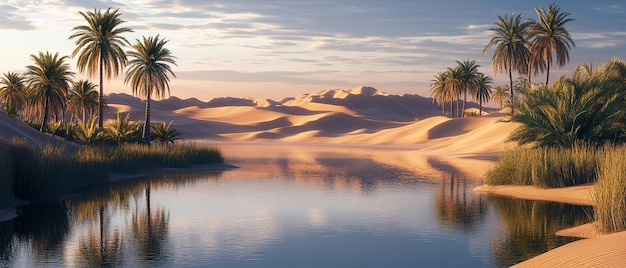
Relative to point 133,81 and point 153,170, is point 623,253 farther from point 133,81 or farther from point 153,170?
point 133,81

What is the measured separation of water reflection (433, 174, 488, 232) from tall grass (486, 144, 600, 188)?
2046 mm

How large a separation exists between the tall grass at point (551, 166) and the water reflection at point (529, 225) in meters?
2.25

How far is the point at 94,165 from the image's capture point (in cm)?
3250

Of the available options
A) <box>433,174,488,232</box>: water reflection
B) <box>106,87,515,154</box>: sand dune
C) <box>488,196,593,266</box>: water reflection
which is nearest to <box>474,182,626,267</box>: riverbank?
<box>488,196,593,266</box>: water reflection

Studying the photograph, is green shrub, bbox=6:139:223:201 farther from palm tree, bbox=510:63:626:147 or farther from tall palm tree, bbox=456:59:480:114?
tall palm tree, bbox=456:59:480:114

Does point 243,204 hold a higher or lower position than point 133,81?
lower

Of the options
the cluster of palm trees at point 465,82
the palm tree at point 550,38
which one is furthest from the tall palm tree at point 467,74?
the palm tree at point 550,38

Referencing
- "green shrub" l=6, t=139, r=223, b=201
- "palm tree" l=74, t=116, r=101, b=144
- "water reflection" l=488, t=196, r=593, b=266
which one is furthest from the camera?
"palm tree" l=74, t=116, r=101, b=144

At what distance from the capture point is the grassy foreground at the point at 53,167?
22.6m

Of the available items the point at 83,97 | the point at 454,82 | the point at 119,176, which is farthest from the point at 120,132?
the point at 454,82

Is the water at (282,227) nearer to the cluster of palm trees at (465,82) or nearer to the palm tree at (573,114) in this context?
the palm tree at (573,114)

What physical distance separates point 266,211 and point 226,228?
3788 millimetres

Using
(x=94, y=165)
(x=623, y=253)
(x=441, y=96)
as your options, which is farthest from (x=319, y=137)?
(x=623, y=253)

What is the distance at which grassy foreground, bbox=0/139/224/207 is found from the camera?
2259cm
